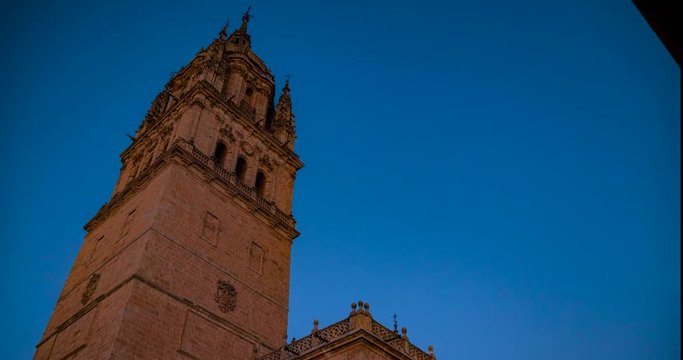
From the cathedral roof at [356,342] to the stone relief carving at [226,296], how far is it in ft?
13.9

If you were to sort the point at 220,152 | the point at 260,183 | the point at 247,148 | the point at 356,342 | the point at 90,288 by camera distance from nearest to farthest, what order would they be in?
the point at 356,342, the point at 90,288, the point at 220,152, the point at 247,148, the point at 260,183

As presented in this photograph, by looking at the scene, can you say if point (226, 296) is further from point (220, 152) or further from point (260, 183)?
point (220, 152)

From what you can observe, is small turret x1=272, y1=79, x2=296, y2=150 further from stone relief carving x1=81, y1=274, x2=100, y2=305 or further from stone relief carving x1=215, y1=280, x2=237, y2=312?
stone relief carving x1=81, y1=274, x2=100, y2=305

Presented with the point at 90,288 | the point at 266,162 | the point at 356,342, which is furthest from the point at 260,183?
the point at 356,342

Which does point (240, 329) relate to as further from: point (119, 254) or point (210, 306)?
point (119, 254)

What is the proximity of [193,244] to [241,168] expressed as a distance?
803cm

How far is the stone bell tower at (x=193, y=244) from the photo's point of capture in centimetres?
1892

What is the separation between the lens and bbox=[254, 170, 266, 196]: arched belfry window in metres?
29.3

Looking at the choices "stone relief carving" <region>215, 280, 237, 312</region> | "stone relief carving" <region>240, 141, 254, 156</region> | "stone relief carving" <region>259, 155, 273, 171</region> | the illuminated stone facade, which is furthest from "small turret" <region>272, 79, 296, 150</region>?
"stone relief carving" <region>215, 280, 237, 312</region>

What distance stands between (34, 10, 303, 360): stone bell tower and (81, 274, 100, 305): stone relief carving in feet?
0.25

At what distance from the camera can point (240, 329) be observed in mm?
21531

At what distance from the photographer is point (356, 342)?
15.9 meters

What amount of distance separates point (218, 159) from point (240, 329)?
10.2 m

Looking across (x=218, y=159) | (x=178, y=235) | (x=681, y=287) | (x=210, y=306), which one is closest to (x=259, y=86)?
(x=218, y=159)
